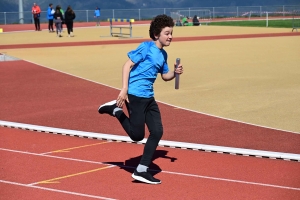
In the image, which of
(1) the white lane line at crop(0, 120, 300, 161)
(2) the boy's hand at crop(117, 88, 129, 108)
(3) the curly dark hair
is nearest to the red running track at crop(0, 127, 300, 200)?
(1) the white lane line at crop(0, 120, 300, 161)

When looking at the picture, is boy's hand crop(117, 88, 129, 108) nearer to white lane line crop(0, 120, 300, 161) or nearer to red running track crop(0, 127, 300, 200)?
red running track crop(0, 127, 300, 200)

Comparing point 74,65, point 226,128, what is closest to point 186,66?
point 74,65

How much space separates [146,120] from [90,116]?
5.17m

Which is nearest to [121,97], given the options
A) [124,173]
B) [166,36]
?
[166,36]

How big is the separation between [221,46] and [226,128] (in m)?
19.4

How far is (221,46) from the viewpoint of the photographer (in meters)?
30.6

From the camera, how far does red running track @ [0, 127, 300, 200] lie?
7412mm

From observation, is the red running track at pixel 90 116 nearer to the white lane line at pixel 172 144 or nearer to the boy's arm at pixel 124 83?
the white lane line at pixel 172 144

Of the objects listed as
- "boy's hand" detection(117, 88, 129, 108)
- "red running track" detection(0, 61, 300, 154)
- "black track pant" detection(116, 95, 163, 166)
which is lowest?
"red running track" detection(0, 61, 300, 154)

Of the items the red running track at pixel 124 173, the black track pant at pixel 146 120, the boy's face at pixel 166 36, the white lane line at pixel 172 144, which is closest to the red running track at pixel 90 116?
the white lane line at pixel 172 144

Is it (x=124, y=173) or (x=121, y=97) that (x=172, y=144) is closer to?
(x=124, y=173)

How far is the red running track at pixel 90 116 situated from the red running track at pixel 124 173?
1130 millimetres

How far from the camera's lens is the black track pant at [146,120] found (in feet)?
25.6

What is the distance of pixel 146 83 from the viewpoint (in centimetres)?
783
